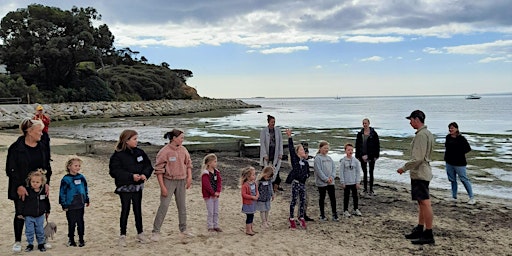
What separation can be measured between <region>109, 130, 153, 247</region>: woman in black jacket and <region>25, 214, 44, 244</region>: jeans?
934 mm

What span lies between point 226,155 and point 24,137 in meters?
10.7

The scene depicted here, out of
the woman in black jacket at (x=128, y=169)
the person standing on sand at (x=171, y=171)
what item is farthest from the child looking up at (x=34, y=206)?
the person standing on sand at (x=171, y=171)

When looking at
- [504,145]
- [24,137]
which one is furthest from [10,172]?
[504,145]

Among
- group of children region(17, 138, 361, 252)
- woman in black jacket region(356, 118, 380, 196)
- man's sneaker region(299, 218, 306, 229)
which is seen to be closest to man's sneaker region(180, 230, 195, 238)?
group of children region(17, 138, 361, 252)

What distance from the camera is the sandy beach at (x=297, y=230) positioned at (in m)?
5.81

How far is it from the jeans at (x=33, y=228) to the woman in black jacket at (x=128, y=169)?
0.93 m

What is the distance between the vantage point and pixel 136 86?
66.1 meters

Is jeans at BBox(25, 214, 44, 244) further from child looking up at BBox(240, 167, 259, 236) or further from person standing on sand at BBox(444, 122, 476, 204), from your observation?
person standing on sand at BBox(444, 122, 476, 204)

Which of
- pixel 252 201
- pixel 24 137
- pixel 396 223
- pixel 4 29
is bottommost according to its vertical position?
pixel 396 223

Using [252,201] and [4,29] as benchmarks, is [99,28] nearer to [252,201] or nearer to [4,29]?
[4,29]

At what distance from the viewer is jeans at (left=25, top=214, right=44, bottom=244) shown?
17.0 ft

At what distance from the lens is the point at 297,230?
22.4 ft

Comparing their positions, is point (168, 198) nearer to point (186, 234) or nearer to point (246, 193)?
point (186, 234)

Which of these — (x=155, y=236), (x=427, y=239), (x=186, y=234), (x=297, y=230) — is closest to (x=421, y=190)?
(x=427, y=239)
